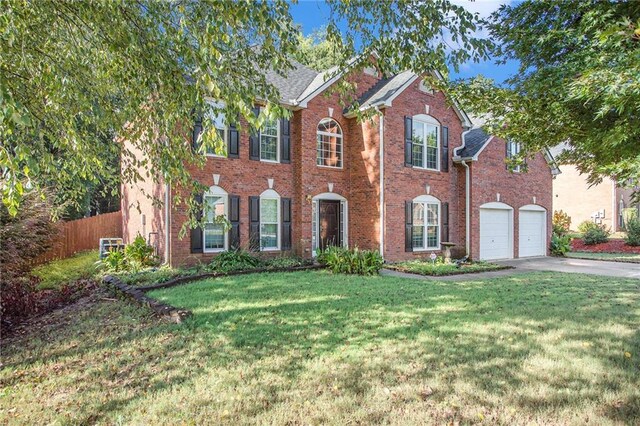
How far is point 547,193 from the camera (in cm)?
1830

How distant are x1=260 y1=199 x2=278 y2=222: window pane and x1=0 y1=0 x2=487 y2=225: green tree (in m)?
7.72

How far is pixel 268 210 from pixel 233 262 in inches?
103

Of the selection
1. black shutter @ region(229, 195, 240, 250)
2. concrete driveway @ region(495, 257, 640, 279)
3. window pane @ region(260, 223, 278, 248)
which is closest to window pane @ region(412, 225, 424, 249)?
concrete driveway @ region(495, 257, 640, 279)

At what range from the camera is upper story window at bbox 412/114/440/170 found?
14.7 m

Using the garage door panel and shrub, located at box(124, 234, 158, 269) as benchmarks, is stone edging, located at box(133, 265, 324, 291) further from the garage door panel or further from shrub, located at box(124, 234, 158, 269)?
the garage door panel

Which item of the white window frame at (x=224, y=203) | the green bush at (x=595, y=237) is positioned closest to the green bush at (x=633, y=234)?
the green bush at (x=595, y=237)

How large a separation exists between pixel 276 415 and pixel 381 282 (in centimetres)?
674

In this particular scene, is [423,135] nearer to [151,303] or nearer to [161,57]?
[151,303]

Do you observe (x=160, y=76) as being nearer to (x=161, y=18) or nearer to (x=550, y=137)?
(x=161, y=18)

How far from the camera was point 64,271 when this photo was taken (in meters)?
13.0

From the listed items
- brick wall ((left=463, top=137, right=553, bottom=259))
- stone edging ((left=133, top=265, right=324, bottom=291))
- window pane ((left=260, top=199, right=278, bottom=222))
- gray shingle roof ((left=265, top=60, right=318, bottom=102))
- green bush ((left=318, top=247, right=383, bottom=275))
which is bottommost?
stone edging ((left=133, top=265, right=324, bottom=291))

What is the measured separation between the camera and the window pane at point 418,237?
14.7 metres

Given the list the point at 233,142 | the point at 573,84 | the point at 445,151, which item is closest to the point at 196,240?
the point at 233,142

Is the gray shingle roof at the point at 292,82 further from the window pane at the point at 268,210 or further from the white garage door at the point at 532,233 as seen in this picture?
the white garage door at the point at 532,233
